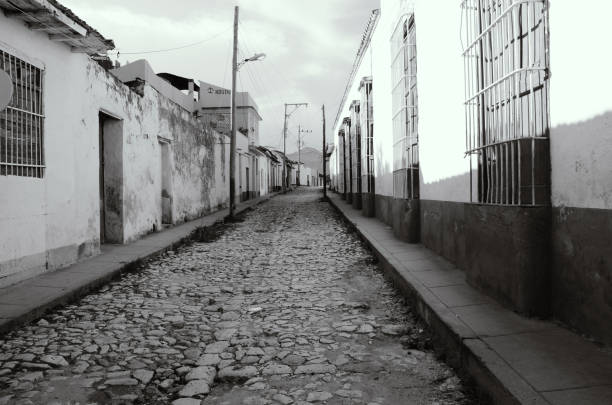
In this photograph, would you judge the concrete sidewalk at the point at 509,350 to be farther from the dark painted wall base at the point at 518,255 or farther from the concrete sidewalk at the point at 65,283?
the concrete sidewalk at the point at 65,283

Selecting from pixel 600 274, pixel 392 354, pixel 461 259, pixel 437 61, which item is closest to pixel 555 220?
pixel 600 274

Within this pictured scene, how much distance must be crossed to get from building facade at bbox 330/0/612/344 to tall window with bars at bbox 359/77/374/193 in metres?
6.50

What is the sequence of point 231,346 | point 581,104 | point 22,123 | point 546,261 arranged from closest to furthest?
point 581,104 → point 546,261 → point 231,346 → point 22,123

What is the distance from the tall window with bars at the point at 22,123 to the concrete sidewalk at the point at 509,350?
4634 mm

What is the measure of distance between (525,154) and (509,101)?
0.62 m

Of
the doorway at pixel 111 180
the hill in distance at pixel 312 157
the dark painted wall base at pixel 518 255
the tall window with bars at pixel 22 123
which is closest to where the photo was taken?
the dark painted wall base at pixel 518 255

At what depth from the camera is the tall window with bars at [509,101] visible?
3.54 metres

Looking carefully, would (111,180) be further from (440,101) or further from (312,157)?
(312,157)

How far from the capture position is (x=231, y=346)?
3.77m

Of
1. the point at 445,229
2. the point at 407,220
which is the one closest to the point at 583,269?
the point at 445,229

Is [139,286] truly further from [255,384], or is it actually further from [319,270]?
[255,384]

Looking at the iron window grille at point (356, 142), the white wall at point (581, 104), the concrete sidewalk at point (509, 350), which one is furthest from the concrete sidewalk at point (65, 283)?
the iron window grille at point (356, 142)

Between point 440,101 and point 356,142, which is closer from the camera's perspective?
point 440,101

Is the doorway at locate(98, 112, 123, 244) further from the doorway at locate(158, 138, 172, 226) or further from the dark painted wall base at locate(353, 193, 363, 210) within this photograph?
the dark painted wall base at locate(353, 193, 363, 210)
